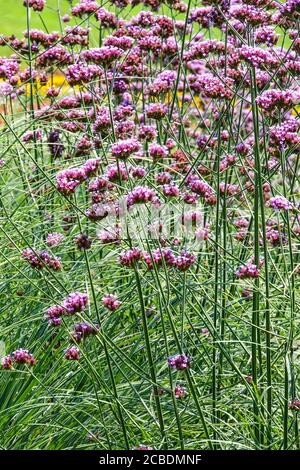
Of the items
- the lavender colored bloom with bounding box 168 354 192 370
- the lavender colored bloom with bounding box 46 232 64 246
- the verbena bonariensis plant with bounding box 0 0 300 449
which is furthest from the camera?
the lavender colored bloom with bounding box 46 232 64 246

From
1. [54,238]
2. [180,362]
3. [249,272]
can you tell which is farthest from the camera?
[54,238]

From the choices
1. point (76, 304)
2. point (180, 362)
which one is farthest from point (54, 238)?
point (180, 362)

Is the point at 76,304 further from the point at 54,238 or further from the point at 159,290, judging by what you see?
the point at 54,238

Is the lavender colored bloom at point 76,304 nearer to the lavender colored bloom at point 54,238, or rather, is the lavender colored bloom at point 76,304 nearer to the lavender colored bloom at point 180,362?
the lavender colored bloom at point 180,362

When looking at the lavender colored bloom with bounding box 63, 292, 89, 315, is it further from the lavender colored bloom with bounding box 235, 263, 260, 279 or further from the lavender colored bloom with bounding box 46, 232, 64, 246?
the lavender colored bloom with bounding box 46, 232, 64, 246

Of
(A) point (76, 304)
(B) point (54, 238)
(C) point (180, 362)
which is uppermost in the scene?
(A) point (76, 304)

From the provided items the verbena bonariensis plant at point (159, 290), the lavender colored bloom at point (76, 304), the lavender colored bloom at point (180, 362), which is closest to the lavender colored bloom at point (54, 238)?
the verbena bonariensis plant at point (159, 290)

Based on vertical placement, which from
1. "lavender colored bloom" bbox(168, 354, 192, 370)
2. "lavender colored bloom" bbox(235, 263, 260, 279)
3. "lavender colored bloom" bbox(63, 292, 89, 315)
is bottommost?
"lavender colored bloom" bbox(168, 354, 192, 370)

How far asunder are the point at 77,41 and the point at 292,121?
1688 mm

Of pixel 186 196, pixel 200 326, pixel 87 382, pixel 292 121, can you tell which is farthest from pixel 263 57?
pixel 87 382

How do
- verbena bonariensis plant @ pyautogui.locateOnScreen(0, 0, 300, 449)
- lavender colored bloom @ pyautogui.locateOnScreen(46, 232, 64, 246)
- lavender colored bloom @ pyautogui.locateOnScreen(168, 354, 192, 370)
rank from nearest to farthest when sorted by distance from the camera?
1. lavender colored bloom @ pyautogui.locateOnScreen(168, 354, 192, 370)
2. verbena bonariensis plant @ pyautogui.locateOnScreen(0, 0, 300, 449)
3. lavender colored bloom @ pyautogui.locateOnScreen(46, 232, 64, 246)

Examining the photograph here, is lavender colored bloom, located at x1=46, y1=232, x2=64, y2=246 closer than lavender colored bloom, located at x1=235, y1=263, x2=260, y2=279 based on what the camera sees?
No

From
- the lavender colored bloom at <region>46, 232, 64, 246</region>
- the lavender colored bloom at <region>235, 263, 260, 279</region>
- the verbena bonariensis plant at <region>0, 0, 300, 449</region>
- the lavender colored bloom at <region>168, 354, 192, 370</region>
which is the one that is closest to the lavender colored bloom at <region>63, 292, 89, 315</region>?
the verbena bonariensis plant at <region>0, 0, 300, 449</region>

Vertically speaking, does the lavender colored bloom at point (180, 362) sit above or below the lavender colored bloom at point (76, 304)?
below
